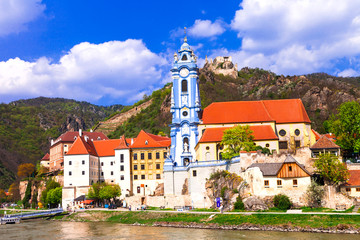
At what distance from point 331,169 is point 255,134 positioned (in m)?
18.3

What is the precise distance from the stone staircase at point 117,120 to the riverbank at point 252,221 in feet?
369

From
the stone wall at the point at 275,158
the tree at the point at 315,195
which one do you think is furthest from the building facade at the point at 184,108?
the tree at the point at 315,195

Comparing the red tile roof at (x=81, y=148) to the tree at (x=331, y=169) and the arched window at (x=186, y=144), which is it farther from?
the tree at (x=331, y=169)

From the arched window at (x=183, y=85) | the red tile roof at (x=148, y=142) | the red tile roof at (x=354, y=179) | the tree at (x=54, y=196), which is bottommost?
the tree at (x=54, y=196)

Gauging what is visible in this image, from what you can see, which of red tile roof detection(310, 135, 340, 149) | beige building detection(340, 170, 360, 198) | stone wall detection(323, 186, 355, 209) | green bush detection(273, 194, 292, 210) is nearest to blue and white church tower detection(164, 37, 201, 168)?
red tile roof detection(310, 135, 340, 149)

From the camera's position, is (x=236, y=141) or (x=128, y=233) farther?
(x=236, y=141)

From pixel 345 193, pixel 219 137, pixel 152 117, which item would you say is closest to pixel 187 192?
pixel 219 137

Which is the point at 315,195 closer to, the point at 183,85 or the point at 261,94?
the point at 183,85

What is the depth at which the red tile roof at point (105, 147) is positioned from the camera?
8975 centimetres

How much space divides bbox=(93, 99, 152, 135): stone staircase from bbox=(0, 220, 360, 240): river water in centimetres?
11106

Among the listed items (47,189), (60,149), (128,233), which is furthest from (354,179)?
(60,149)

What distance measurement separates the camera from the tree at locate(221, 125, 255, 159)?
203ft

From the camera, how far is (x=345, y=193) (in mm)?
51344

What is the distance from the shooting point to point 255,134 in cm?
6788
